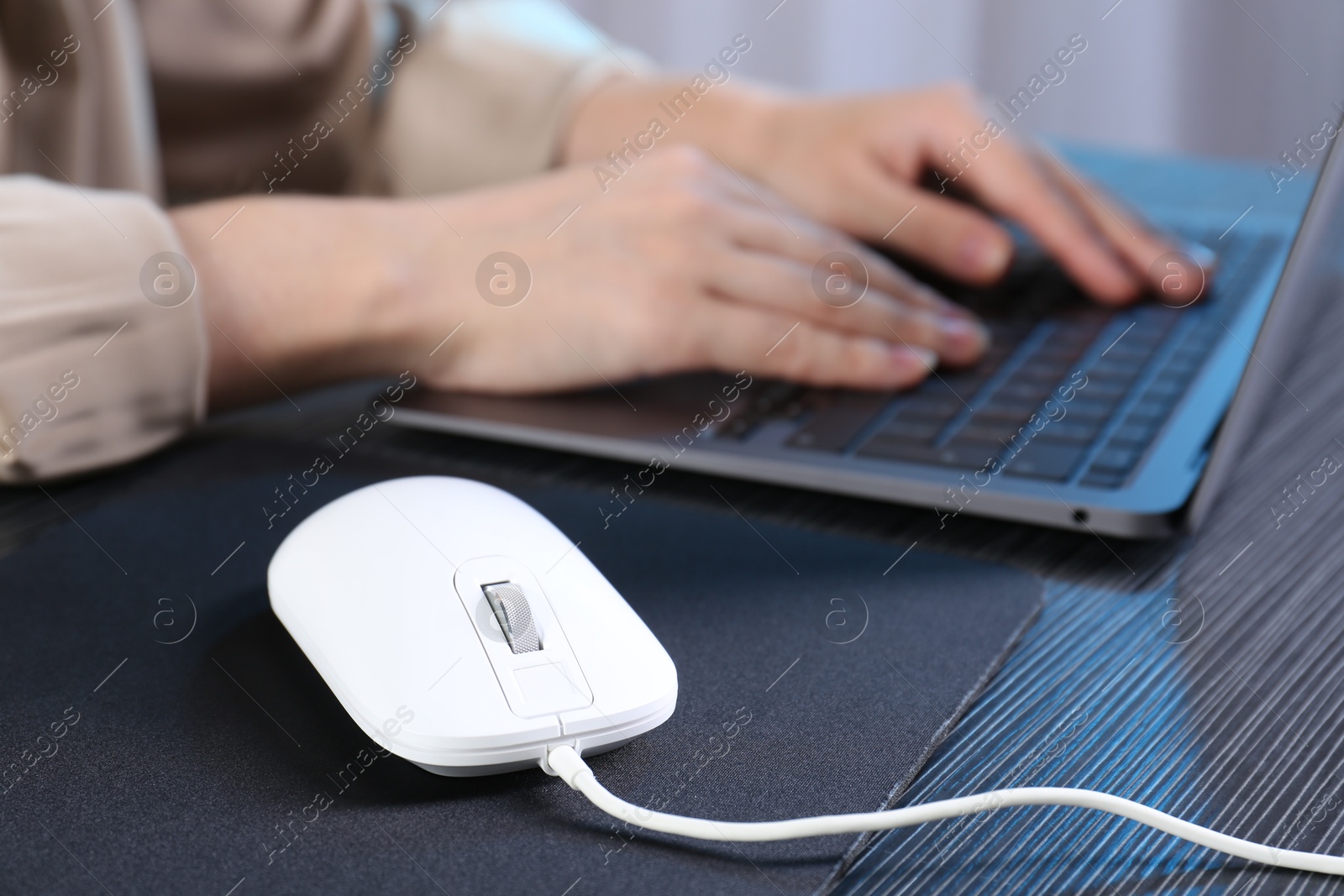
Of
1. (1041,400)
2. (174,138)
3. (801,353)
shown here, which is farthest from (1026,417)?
(174,138)

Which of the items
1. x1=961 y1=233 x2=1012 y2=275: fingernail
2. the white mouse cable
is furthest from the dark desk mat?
x1=961 y1=233 x2=1012 y2=275: fingernail

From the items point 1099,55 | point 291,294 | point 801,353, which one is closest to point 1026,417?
point 801,353

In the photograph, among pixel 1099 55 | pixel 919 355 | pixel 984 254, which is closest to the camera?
pixel 919 355

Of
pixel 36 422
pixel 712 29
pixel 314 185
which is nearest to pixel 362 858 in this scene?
pixel 36 422

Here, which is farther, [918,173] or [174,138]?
[174,138]

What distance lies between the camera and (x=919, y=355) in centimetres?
59

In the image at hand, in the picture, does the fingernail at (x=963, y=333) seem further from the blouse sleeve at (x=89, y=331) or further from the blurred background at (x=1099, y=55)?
the blurred background at (x=1099, y=55)

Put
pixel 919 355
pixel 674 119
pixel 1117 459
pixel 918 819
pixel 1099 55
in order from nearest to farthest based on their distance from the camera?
pixel 918 819 < pixel 1117 459 < pixel 919 355 < pixel 674 119 < pixel 1099 55

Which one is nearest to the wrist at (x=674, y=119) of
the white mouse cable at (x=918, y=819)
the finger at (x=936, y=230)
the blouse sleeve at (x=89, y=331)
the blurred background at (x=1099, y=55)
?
the finger at (x=936, y=230)

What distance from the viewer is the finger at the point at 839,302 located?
1.96ft

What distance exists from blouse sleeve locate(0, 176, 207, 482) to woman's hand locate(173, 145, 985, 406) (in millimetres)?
48

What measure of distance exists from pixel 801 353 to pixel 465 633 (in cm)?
31

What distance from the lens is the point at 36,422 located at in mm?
500

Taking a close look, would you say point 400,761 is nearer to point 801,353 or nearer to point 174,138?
point 801,353
